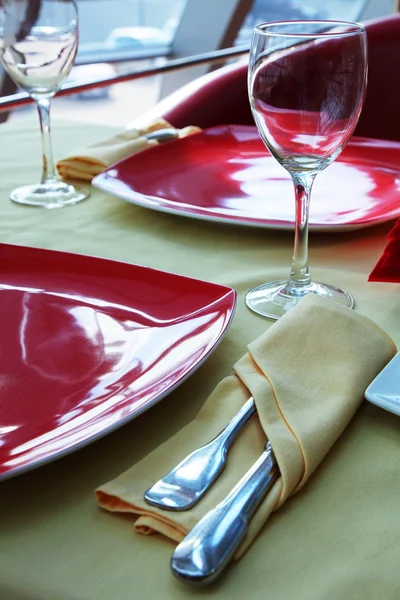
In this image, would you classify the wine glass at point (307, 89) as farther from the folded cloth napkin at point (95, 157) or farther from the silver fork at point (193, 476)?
the folded cloth napkin at point (95, 157)

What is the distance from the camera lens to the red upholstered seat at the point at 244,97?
131 centimetres

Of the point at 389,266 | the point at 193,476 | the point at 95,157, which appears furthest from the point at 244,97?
the point at 193,476

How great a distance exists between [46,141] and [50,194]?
0.20ft

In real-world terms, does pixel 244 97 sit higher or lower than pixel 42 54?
lower

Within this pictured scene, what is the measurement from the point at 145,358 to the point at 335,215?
33 centimetres

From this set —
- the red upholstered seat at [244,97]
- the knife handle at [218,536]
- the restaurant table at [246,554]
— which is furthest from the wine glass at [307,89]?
the red upholstered seat at [244,97]

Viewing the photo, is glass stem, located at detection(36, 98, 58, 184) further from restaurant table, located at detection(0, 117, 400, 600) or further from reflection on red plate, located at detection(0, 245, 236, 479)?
restaurant table, located at detection(0, 117, 400, 600)

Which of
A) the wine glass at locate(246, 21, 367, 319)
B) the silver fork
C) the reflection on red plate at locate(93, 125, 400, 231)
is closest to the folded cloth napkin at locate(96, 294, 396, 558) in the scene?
the silver fork

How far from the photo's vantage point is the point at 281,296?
58 centimetres

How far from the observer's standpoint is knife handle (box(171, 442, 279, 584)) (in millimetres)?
296

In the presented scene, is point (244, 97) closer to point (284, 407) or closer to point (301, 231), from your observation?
point (301, 231)

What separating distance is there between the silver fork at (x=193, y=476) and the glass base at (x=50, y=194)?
0.49 meters

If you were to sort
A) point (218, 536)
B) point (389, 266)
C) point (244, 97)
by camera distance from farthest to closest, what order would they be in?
A: 1. point (244, 97)
2. point (389, 266)
3. point (218, 536)

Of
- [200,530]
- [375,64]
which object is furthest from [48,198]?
[375,64]
